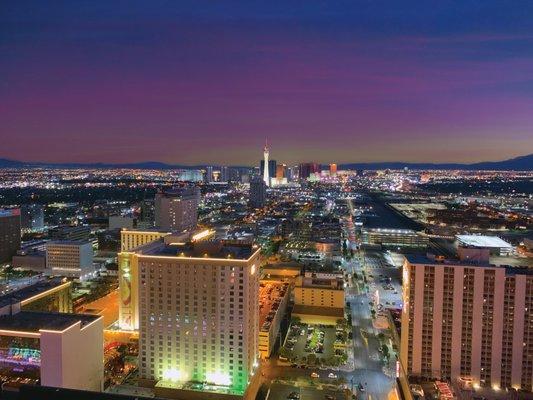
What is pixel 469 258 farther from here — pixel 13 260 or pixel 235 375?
pixel 13 260

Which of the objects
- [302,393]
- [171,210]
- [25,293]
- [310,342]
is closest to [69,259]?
[25,293]

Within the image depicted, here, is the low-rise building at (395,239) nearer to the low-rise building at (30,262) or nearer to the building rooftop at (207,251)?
the low-rise building at (30,262)

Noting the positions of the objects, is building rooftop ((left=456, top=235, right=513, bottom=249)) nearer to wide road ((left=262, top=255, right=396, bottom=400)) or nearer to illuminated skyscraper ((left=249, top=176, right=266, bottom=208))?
wide road ((left=262, top=255, right=396, bottom=400))

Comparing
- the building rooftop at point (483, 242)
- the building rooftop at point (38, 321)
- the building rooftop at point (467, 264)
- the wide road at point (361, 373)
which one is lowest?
the wide road at point (361, 373)

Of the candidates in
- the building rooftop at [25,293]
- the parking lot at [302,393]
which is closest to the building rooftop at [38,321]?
the building rooftop at [25,293]

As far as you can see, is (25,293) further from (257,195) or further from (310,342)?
(257,195)
